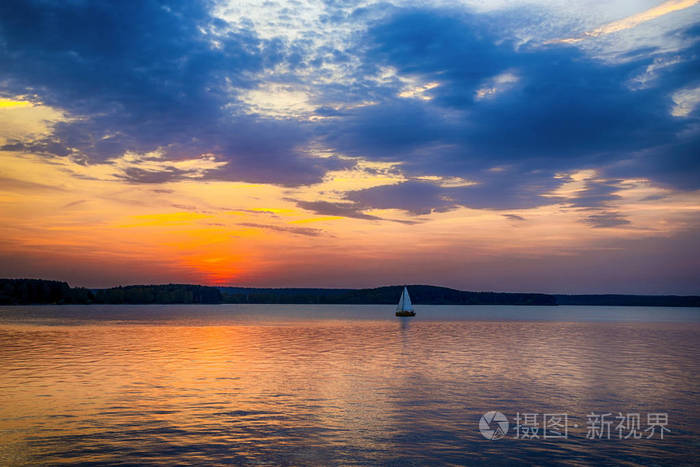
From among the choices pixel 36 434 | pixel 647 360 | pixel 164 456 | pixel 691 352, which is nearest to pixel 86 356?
pixel 36 434

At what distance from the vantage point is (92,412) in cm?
3156

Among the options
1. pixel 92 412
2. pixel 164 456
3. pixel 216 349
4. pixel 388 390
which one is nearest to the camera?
pixel 164 456

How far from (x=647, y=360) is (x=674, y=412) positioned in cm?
3407

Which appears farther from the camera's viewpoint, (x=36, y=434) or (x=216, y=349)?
(x=216, y=349)

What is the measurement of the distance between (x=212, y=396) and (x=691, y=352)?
71.4 m

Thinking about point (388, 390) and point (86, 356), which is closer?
point (388, 390)

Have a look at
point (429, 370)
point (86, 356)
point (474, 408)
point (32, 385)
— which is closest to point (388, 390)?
point (474, 408)

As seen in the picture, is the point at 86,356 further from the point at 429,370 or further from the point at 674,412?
the point at 674,412

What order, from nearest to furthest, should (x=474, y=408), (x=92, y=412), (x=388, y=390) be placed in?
1. (x=92, y=412)
2. (x=474, y=408)
3. (x=388, y=390)

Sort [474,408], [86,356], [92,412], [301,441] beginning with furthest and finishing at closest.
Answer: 1. [86,356]
2. [474,408]
3. [92,412]
4. [301,441]

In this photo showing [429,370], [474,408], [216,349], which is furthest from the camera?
[216,349]

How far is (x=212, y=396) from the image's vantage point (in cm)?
3747

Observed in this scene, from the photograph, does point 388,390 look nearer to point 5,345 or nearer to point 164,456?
point 164,456

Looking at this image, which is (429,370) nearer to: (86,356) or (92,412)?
(92,412)
